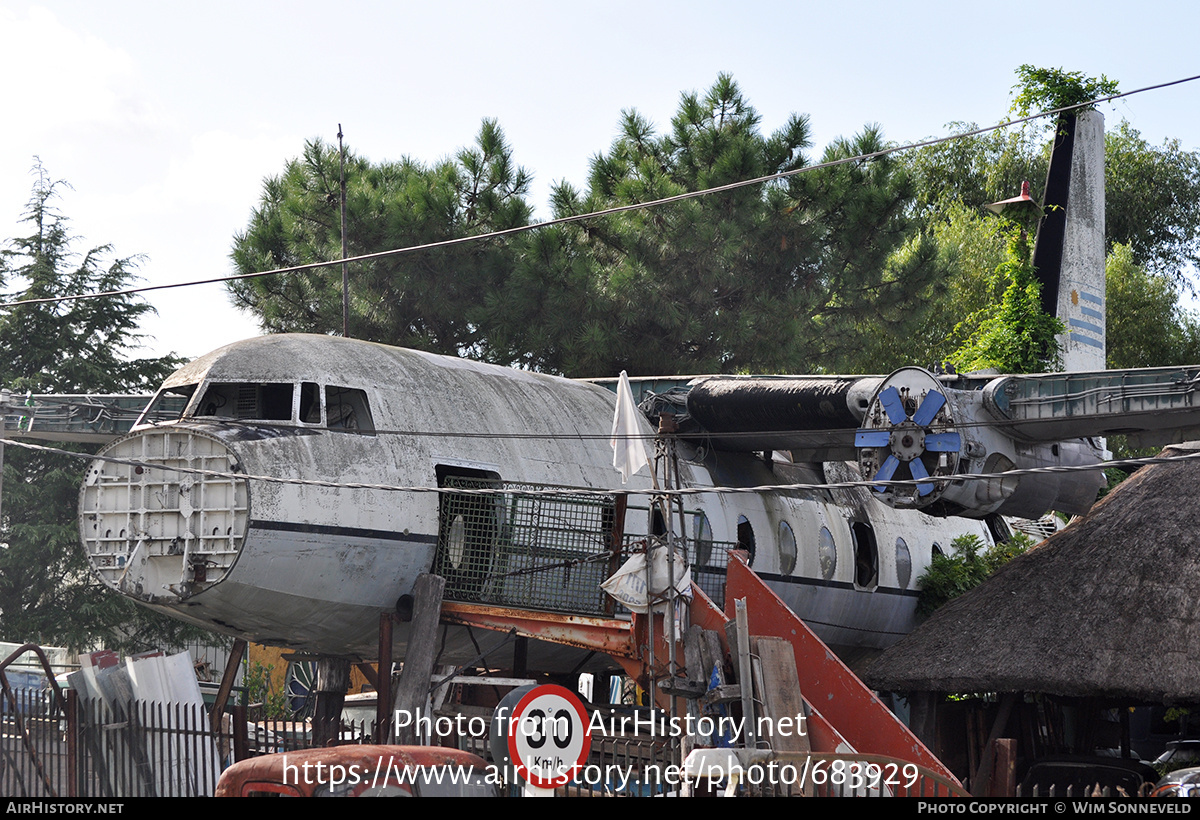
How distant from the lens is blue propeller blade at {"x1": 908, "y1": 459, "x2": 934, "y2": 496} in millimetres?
17266

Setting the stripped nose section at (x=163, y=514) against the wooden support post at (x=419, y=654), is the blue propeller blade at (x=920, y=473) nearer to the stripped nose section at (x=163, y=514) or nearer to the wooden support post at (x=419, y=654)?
the wooden support post at (x=419, y=654)

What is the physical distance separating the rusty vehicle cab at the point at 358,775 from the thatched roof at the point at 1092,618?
9.69 metres

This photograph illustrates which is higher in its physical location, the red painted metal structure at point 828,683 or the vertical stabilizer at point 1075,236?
the vertical stabilizer at point 1075,236

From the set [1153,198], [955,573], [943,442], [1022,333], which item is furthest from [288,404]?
[1153,198]

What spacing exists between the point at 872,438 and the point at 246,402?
8.53 meters

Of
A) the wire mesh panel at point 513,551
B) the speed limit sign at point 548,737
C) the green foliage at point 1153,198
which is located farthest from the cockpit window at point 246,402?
the green foliage at point 1153,198

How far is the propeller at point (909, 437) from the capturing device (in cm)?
1727

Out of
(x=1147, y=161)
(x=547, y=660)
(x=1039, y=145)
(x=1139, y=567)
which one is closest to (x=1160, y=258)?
(x=1147, y=161)

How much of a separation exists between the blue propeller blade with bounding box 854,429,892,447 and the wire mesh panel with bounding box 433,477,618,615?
155 inches

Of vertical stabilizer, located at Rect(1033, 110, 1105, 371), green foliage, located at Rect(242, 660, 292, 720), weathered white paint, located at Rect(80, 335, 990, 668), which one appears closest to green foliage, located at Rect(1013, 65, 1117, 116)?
vertical stabilizer, located at Rect(1033, 110, 1105, 371)

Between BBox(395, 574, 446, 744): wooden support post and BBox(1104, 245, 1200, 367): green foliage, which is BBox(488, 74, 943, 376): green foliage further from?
BBox(395, 574, 446, 744): wooden support post

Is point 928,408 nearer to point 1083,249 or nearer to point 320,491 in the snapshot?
point 320,491

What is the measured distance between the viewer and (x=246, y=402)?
16.5 meters

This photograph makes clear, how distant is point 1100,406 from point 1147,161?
3602cm
